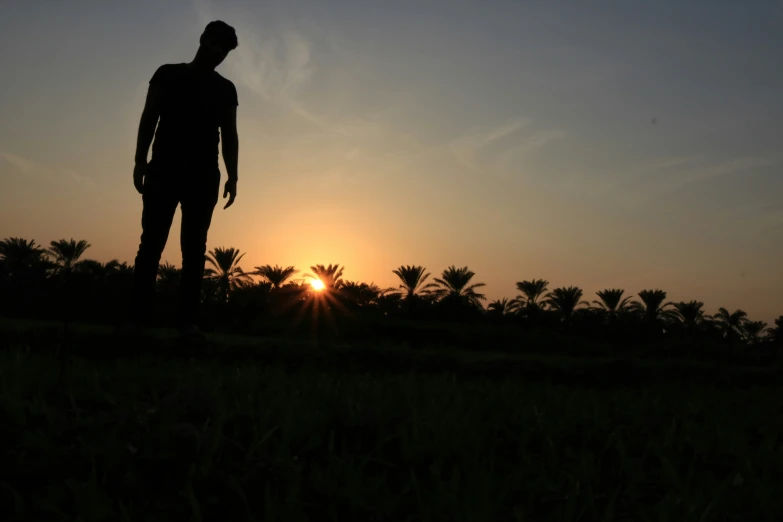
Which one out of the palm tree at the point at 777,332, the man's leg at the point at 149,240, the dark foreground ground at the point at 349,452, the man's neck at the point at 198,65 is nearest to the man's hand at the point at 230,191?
the man's leg at the point at 149,240

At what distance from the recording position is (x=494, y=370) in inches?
233

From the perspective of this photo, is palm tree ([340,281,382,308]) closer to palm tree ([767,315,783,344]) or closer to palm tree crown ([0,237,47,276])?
palm tree crown ([0,237,47,276])

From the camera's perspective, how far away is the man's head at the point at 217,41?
5.04 m

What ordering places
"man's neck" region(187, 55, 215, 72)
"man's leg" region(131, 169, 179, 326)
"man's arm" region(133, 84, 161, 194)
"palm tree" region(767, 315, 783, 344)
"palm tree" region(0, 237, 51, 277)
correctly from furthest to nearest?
"palm tree" region(767, 315, 783, 344) → "palm tree" region(0, 237, 51, 277) → "man's neck" region(187, 55, 215, 72) → "man's arm" region(133, 84, 161, 194) → "man's leg" region(131, 169, 179, 326)

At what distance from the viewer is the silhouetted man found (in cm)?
496

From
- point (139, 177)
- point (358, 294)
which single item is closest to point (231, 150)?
point (139, 177)

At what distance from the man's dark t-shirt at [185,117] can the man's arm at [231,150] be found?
0.73 feet

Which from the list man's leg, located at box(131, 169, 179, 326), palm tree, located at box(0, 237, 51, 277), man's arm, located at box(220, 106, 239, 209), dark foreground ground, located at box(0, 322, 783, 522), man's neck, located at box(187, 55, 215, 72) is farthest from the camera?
palm tree, located at box(0, 237, 51, 277)

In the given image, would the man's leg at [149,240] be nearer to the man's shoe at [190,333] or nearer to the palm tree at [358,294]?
the man's shoe at [190,333]

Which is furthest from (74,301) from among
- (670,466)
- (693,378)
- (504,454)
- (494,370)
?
(693,378)

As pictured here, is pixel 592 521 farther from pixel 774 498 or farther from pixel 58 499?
pixel 58 499

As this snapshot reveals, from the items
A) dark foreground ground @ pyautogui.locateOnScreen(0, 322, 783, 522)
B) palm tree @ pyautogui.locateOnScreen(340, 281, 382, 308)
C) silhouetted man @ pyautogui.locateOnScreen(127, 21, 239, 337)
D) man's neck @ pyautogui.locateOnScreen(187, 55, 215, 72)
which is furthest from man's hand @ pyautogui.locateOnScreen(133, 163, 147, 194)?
palm tree @ pyautogui.locateOnScreen(340, 281, 382, 308)

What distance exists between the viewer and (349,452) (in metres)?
2.64

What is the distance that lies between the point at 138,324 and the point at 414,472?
3.00 metres
